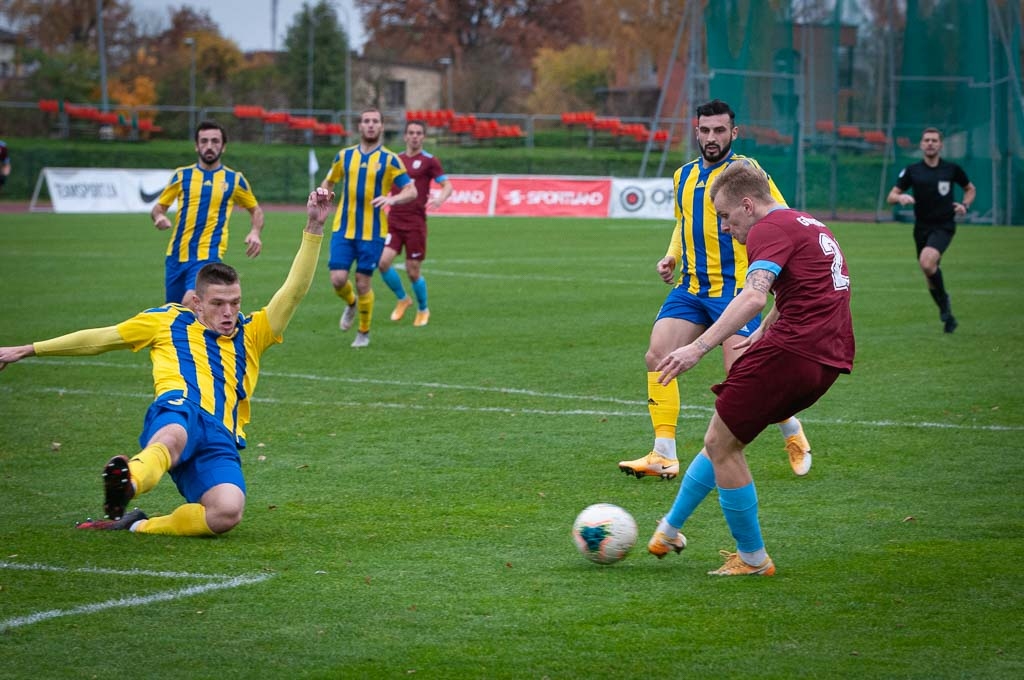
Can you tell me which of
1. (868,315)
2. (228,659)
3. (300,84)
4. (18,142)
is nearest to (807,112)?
(868,315)

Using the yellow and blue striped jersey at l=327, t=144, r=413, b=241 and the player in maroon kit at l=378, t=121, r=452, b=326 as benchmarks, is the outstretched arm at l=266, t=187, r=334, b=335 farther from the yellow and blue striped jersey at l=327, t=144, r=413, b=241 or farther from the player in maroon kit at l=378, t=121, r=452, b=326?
the player in maroon kit at l=378, t=121, r=452, b=326

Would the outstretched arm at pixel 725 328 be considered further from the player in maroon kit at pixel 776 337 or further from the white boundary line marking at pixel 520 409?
the white boundary line marking at pixel 520 409

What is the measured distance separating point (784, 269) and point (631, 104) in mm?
61609

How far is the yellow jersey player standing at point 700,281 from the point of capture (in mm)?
7555

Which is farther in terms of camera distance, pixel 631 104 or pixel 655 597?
pixel 631 104

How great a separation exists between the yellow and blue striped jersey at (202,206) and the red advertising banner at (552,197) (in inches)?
1007

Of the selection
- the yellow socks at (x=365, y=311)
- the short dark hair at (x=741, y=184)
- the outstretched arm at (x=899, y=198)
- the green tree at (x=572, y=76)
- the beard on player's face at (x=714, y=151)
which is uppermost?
the green tree at (x=572, y=76)

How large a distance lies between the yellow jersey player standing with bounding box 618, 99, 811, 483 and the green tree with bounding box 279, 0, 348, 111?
58.1m

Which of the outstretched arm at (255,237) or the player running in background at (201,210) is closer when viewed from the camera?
the outstretched arm at (255,237)

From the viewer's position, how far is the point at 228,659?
4383 millimetres

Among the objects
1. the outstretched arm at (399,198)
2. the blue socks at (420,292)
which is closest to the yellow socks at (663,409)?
the outstretched arm at (399,198)

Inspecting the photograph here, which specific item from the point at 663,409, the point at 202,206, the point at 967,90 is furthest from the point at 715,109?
the point at 967,90

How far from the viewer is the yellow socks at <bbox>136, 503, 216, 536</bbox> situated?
603 cm

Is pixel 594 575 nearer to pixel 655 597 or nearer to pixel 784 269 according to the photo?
pixel 655 597
